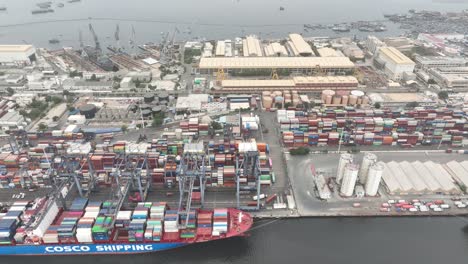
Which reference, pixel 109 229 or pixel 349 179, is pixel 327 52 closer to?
pixel 349 179

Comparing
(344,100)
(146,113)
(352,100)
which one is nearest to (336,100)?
(344,100)

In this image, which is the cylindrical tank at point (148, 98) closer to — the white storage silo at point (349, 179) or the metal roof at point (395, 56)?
the white storage silo at point (349, 179)

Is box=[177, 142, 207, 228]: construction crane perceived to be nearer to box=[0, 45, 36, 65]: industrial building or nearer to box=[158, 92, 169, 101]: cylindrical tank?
box=[158, 92, 169, 101]: cylindrical tank

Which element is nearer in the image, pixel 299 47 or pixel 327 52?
pixel 327 52

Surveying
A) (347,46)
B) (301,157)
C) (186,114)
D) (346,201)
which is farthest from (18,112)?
(347,46)

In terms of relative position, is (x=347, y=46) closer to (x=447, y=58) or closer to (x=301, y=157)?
(x=447, y=58)

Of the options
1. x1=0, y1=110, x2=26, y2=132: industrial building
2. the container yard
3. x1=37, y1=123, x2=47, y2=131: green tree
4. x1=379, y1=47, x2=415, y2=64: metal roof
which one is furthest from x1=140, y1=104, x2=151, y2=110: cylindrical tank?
x1=379, y1=47, x2=415, y2=64: metal roof
